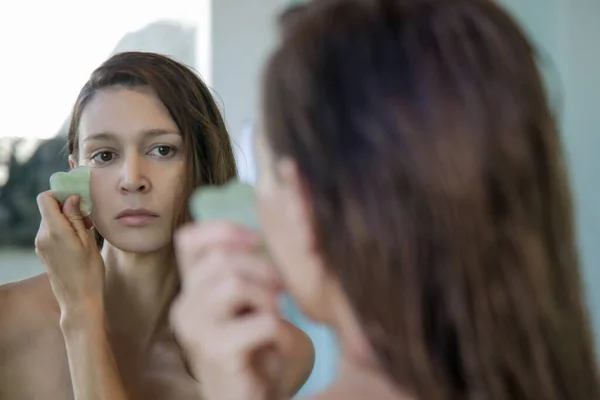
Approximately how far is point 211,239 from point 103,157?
482mm

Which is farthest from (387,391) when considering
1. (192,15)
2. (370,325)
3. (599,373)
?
(192,15)

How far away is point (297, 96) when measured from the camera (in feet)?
1.31

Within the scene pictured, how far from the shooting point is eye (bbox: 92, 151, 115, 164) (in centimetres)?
86

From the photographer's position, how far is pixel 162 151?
0.87m

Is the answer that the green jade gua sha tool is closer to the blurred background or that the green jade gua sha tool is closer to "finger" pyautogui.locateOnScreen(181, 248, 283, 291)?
"finger" pyautogui.locateOnScreen(181, 248, 283, 291)

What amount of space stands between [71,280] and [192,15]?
1.26m

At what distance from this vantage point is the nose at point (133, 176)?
2.73 feet

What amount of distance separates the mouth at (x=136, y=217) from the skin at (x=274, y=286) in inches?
16.6

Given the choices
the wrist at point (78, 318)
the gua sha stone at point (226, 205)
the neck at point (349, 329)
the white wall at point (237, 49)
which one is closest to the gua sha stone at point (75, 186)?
the wrist at point (78, 318)

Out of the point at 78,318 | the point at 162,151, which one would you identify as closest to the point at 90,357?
the point at 78,318

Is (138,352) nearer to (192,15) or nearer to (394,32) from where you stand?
(394,32)

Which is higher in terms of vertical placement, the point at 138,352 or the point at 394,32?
the point at 394,32

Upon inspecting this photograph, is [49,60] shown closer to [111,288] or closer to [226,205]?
[111,288]

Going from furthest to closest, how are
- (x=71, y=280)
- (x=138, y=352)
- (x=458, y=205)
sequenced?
(x=138, y=352), (x=71, y=280), (x=458, y=205)
